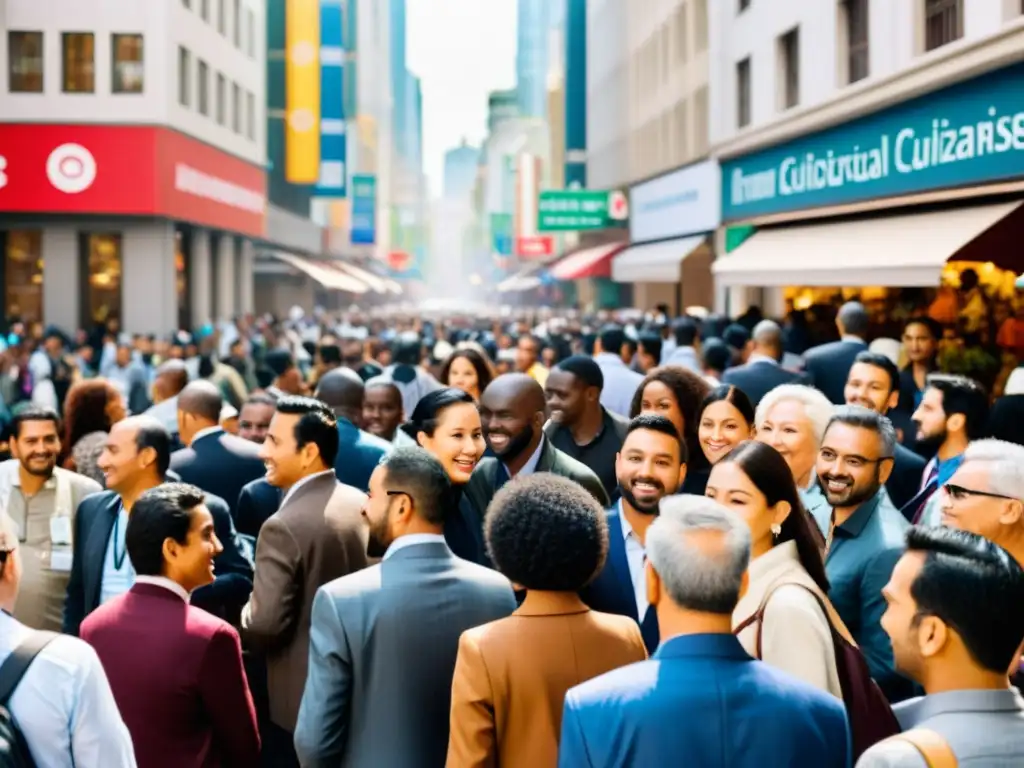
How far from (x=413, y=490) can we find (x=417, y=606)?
373 millimetres

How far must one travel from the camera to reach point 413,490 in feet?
15.7

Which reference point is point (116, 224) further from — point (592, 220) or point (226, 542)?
point (226, 542)

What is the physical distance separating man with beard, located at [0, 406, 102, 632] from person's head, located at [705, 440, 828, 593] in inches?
145

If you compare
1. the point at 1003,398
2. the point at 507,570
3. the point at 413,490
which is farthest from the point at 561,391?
the point at 507,570

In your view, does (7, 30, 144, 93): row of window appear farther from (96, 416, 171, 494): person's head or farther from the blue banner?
the blue banner

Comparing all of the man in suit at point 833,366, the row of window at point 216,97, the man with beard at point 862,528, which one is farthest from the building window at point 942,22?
the row of window at point 216,97

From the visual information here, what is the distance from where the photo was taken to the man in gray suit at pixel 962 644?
9.99 ft

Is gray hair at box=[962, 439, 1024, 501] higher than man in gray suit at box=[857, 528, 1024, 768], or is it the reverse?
gray hair at box=[962, 439, 1024, 501]

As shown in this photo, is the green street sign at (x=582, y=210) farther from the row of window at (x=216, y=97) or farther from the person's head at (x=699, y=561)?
the person's head at (x=699, y=561)

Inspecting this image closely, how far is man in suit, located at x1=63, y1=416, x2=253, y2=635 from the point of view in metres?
6.43

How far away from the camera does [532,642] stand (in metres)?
4.18

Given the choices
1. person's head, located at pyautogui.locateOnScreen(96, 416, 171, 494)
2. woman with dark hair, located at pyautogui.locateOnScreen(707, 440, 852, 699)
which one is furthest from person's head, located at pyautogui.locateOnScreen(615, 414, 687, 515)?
person's head, located at pyautogui.locateOnScreen(96, 416, 171, 494)

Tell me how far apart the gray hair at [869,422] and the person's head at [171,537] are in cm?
256

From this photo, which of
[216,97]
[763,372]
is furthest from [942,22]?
[216,97]
